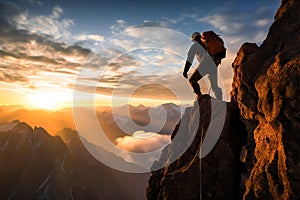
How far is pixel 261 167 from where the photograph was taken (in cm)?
1120

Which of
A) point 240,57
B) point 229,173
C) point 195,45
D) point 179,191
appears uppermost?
point 195,45

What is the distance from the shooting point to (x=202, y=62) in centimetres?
1811

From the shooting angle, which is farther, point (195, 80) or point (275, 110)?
point (195, 80)

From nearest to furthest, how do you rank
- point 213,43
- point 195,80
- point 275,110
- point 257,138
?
point 275,110, point 257,138, point 213,43, point 195,80

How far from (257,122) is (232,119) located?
7.10 feet

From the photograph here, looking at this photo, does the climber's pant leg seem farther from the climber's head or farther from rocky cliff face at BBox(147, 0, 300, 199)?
the climber's head

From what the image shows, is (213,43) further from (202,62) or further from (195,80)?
(195,80)

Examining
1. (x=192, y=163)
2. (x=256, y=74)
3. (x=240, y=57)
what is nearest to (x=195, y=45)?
(x=240, y=57)

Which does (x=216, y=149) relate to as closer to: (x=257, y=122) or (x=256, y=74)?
(x=257, y=122)

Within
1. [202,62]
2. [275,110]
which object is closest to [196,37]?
[202,62]

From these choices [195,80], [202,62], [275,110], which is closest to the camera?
[275,110]

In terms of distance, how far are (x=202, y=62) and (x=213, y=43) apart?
164 cm

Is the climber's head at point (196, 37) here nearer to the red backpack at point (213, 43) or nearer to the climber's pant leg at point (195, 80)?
the red backpack at point (213, 43)

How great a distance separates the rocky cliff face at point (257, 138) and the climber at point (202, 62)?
135cm
